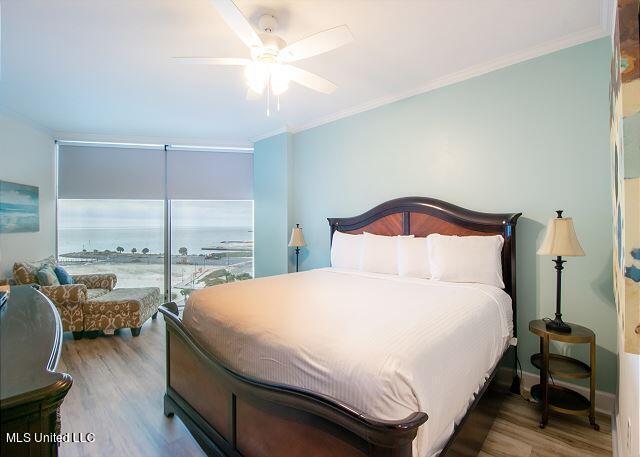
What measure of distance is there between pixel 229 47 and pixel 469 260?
257 cm

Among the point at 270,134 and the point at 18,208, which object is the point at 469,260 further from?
the point at 18,208

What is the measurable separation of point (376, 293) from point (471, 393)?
31.2 inches

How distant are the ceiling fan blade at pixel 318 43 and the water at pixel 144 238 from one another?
11.8 feet

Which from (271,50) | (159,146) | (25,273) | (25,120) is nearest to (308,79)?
(271,50)

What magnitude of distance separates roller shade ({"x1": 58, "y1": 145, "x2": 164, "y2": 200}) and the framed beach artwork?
0.51 metres

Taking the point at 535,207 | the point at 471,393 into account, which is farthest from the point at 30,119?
the point at 535,207

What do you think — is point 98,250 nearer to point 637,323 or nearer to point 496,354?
point 496,354

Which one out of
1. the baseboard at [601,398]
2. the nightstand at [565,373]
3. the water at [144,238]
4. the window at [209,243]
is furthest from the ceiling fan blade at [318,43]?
the water at [144,238]

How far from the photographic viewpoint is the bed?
1072 millimetres

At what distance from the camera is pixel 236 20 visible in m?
1.63

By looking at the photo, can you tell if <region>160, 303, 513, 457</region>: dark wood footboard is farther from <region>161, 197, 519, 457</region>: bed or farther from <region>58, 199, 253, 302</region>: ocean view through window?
<region>58, 199, 253, 302</region>: ocean view through window

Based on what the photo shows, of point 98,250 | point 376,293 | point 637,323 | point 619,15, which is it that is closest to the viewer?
point 637,323

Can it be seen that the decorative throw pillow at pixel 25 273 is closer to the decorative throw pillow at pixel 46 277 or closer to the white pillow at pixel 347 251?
the decorative throw pillow at pixel 46 277

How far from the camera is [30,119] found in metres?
3.98
